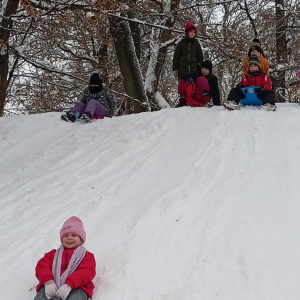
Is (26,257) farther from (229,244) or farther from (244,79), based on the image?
(244,79)

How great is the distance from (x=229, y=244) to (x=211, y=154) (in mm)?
1956

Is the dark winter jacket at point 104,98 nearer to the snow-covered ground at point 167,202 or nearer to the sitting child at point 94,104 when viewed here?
the sitting child at point 94,104

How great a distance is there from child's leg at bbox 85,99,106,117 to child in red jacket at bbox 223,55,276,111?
2.46 m

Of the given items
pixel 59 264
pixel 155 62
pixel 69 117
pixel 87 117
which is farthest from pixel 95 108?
pixel 59 264

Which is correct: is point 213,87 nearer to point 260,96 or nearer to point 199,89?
point 199,89

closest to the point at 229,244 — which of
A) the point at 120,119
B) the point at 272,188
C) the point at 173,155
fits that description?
the point at 272,188

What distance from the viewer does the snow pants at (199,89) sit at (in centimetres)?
743

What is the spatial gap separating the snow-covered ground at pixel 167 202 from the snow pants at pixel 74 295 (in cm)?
17

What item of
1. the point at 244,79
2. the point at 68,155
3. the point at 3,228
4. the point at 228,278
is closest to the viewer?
the point at 228,278

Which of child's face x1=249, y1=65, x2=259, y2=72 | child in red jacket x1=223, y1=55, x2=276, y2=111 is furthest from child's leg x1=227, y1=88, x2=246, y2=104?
child's face x1=249, y1=65, x2=259, y2=72

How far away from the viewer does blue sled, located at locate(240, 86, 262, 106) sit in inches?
266

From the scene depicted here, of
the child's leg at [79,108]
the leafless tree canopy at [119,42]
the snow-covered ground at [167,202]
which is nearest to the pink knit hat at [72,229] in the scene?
the snow-covered ground at [167,202]

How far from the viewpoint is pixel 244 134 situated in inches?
220

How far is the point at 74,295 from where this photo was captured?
287 cm
